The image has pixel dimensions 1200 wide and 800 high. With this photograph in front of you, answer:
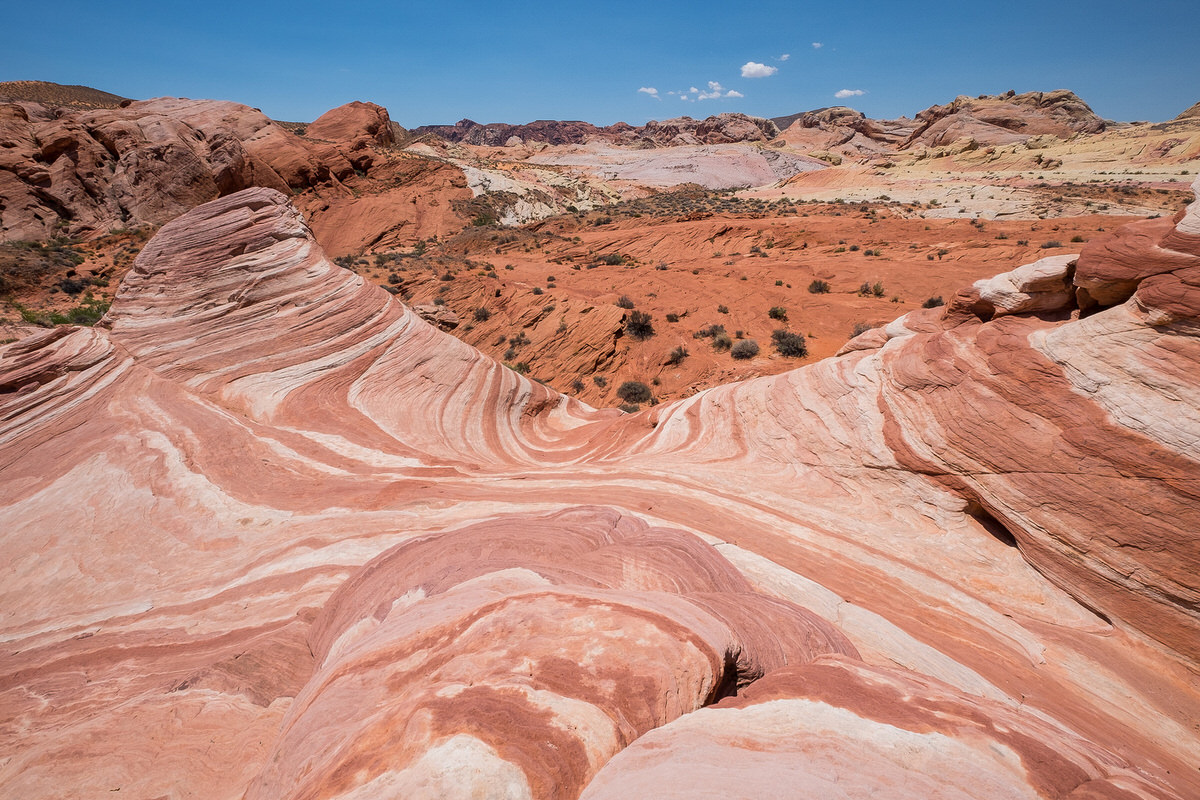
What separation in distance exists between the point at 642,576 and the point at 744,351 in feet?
42.4

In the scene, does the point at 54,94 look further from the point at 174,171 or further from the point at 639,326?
the point at 639,326

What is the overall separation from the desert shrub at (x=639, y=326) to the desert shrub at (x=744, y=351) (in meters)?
3.20

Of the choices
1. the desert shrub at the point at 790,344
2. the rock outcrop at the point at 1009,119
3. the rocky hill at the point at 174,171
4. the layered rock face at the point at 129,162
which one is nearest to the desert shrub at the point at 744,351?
the desert shrub at the point at 790,344

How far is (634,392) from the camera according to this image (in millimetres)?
14820

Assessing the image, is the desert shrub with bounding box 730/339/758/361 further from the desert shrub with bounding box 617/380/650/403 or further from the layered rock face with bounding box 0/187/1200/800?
the layered rock face with bounding box 0/187/1200/800

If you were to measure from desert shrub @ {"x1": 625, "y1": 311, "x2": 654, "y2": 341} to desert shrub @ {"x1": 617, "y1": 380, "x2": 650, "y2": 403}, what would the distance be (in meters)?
2.81

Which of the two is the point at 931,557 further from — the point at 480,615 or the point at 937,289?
the point at 937,289

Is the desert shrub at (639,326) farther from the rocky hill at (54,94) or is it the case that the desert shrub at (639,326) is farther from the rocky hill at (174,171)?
the rocky hill at (54,94)

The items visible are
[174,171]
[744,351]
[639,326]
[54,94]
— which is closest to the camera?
[744,351]

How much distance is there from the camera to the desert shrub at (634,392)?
14656mm

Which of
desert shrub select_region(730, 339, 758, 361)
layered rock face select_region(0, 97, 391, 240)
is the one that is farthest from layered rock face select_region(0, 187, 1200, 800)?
layered rock face select_region(0, 97, 391, 240)

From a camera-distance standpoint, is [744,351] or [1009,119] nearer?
[744,351]

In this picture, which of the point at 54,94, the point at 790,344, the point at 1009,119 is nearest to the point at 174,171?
the point at 790,344

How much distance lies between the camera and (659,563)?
3.95 m
